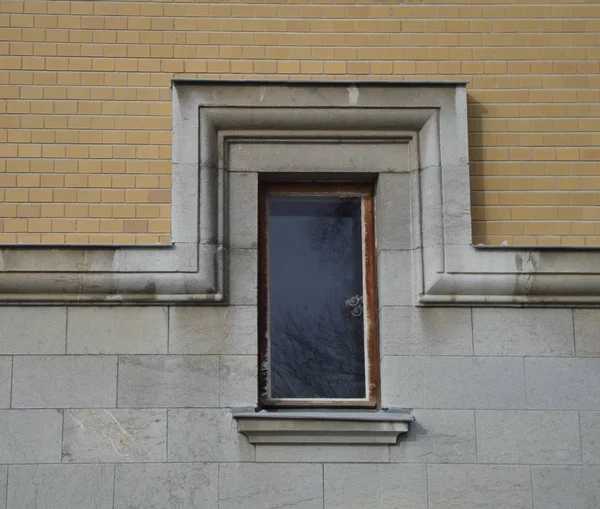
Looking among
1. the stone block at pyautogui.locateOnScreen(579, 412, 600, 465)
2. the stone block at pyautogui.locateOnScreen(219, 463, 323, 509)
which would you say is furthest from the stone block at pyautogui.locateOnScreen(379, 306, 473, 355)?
the stone block at pyautogui.locateOnScreen(219, 463, 323, 509)

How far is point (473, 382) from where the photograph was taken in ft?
29.8

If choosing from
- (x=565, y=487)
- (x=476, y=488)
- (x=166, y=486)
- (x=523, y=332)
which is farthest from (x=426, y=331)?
(x=166, y=486)

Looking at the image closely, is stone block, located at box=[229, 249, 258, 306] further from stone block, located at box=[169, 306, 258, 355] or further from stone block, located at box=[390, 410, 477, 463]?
stone block, located at box=[390, 410, 477, 463]

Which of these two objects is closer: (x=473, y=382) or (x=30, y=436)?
(x=30, y=436)

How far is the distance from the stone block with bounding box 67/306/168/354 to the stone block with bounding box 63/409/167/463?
1.46ft

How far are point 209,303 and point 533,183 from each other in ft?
8.54

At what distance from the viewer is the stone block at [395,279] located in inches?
364

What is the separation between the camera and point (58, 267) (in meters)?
9.09

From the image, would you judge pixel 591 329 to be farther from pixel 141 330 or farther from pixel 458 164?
pixel 141 330

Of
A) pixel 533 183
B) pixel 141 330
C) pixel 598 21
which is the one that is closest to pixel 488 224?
pixel 533 183

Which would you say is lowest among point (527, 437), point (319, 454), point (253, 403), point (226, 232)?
point (319, 454)

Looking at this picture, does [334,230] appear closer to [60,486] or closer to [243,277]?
[243,277]

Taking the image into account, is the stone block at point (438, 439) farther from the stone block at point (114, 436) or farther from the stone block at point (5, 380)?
the stone block at point (5, 380)

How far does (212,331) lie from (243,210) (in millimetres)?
945
